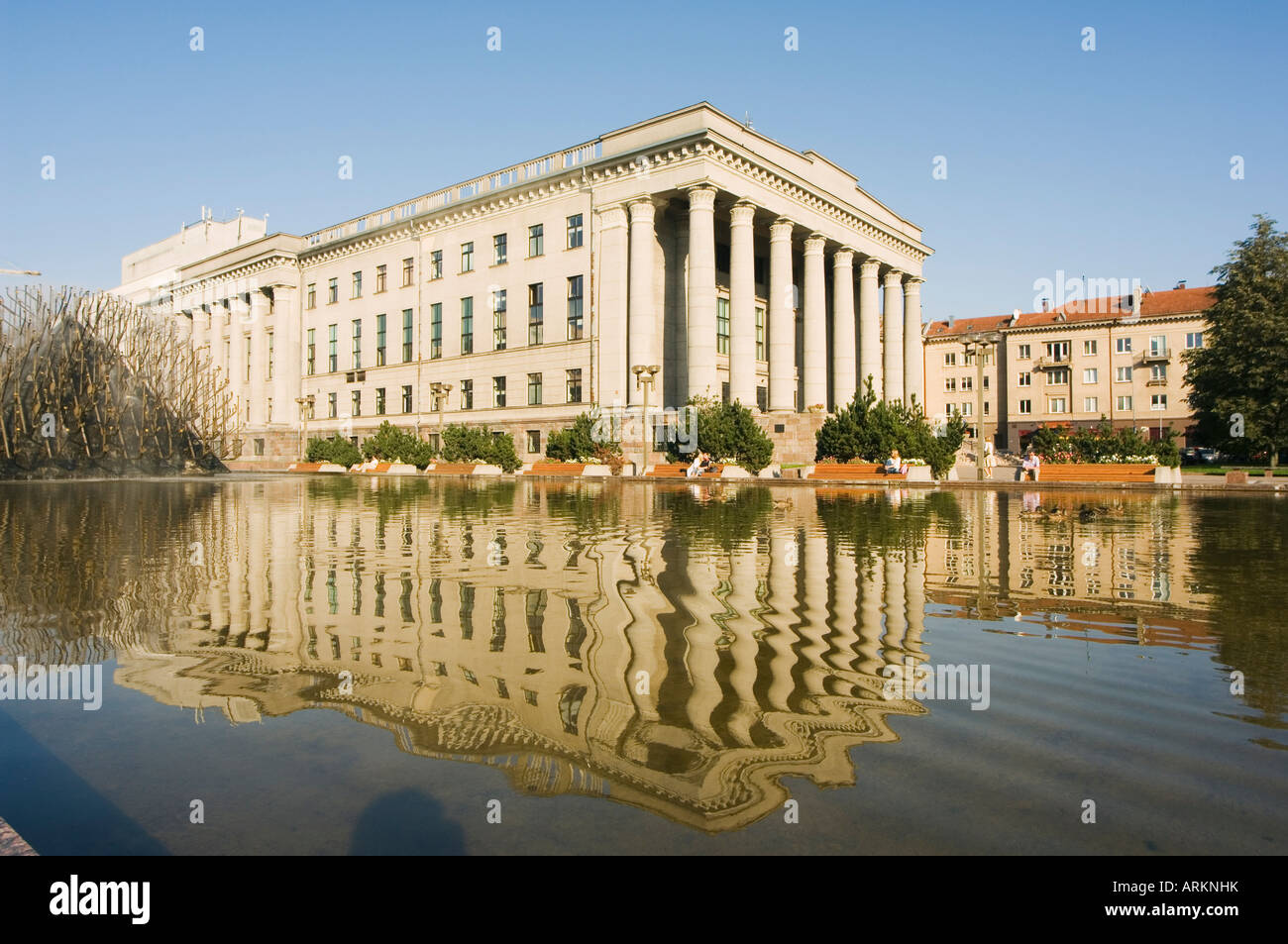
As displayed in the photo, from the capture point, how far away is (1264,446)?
4328 centimetres

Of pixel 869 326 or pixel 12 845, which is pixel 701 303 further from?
pixel 12 845

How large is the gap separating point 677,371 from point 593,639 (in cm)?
4150

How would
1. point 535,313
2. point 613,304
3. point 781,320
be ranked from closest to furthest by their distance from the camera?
point 613,304 → point 781,320 → point 535,313

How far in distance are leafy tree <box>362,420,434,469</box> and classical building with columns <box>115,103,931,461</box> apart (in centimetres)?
342

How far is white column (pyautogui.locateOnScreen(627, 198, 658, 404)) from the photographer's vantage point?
42938mm

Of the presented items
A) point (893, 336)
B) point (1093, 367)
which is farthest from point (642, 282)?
point (1093, 367)

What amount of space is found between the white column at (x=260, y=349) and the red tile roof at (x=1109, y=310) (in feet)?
201

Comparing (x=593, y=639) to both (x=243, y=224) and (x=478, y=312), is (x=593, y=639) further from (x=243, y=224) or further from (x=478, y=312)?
(x=243, y=224)

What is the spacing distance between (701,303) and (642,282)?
369 centimetres

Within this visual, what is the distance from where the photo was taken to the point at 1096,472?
2936 centimetres

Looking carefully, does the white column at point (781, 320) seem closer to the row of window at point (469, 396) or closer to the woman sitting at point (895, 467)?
the row of window at point (469, 396)

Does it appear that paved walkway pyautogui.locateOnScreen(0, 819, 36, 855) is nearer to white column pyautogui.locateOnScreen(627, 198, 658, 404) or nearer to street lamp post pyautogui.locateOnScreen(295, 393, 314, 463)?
white column pyautogui.locateOnScreen(627, 198, 658, 404)

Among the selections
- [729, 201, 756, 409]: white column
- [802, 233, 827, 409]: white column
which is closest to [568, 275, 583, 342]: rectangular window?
[729, 201, 756, 409]: white column

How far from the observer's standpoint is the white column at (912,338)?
58.6 m
